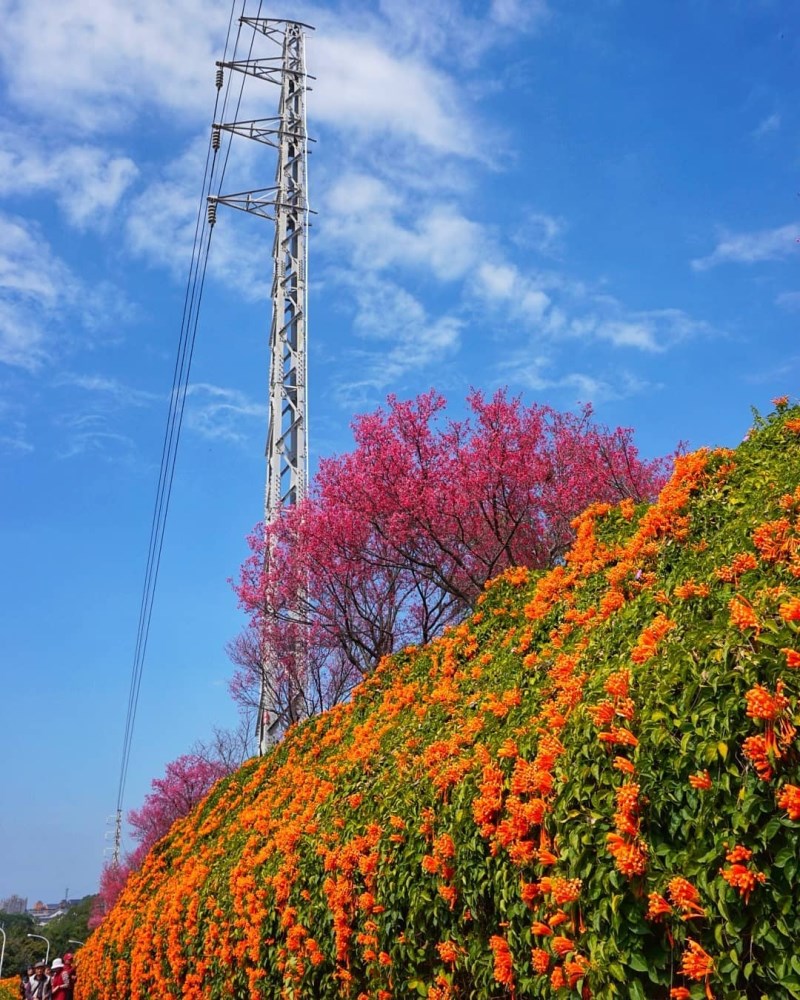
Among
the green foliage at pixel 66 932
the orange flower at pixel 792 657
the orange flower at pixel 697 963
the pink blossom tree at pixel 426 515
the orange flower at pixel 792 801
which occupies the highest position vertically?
the green foliage at pixel 66 932

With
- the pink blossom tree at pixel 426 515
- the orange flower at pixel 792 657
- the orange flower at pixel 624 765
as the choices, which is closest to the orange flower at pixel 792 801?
the orange flower at pixel 792 657

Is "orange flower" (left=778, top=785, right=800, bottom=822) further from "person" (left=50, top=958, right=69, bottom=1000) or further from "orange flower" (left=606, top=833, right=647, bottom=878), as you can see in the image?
"person" (left=50, top=958, right=69, bottom=1000)

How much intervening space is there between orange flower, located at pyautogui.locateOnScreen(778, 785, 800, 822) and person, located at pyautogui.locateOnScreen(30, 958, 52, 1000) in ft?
44.9

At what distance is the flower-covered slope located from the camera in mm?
2572

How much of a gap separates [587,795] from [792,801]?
95cm

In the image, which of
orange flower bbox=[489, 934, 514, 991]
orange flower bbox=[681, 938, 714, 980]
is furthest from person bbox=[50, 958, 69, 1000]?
orange flower bbox=[681, 938, 714, 980]

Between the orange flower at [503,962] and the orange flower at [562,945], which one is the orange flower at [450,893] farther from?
the orange flower at [562,945]

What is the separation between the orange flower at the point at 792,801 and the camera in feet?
7.74

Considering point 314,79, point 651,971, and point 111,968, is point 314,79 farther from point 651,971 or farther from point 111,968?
point 651,971

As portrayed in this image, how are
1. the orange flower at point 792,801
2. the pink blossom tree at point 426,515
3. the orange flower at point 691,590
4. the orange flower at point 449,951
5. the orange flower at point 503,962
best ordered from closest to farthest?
the orange flower at point 792,801
the orange flower at point 503,962
the orange flower at point 691,590
the orange flower at point 449,951
the pink blossom tree at point 426,515

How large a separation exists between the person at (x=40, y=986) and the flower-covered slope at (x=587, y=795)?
7.56 m

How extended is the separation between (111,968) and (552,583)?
10.1m

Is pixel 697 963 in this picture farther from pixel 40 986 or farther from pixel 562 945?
pixel 40 986

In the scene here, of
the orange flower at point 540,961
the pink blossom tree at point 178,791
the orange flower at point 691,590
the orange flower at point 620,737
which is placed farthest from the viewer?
the pink blossom tree at point 178,791
